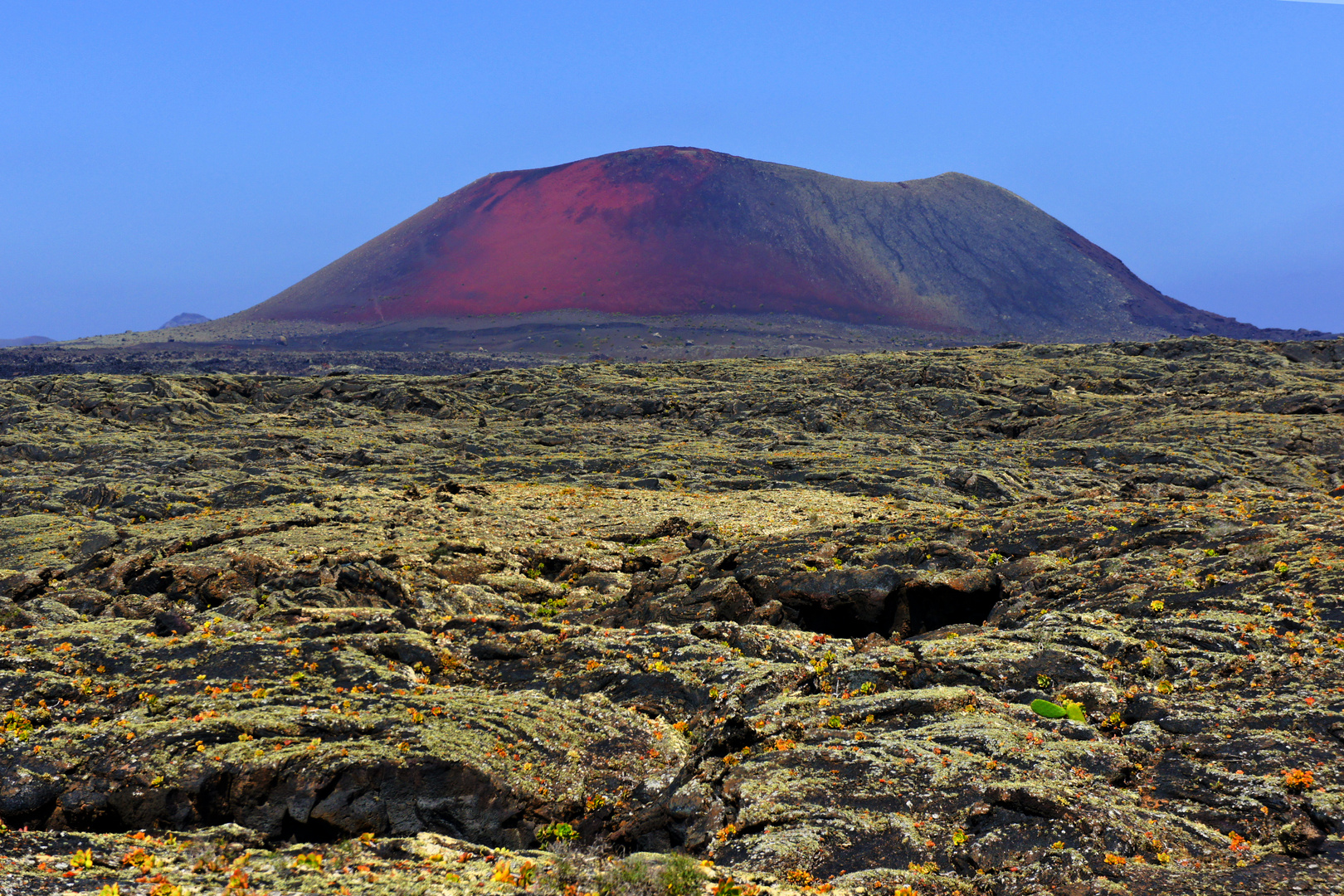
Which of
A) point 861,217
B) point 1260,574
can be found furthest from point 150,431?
point 861,217

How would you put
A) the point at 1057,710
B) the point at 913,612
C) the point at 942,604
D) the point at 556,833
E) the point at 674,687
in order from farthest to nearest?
the point at 942,604 → the point at 913,612 → the point at 674,687 → the point at 1057,710 → the point at 556,833

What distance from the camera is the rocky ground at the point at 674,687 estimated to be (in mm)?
10445

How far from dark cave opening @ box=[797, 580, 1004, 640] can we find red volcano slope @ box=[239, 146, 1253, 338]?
13824 centimetres

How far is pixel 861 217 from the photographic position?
197125 millimetres

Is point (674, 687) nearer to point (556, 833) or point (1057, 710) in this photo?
point (556, 833)

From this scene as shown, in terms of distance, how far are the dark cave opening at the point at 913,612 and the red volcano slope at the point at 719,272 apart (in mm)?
138245

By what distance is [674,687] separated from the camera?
54.5 feet

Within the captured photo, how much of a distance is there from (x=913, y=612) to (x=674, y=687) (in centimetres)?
666

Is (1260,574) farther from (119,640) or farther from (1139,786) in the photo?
(119,640)

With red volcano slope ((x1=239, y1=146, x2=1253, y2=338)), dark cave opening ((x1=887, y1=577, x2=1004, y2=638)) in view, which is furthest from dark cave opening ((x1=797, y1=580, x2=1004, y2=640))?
red volcano slope ((x1=239, y1=146, x2=1253, y2=338))

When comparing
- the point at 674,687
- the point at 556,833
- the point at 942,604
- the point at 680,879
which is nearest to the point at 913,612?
→ the point at 942,604

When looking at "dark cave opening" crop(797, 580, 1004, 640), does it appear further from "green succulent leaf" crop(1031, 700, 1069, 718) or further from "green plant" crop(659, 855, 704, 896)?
"green plant" crop(659, 855, 704, 896)

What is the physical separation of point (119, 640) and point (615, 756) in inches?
436

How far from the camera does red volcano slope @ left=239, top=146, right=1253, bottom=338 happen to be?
165 metres
